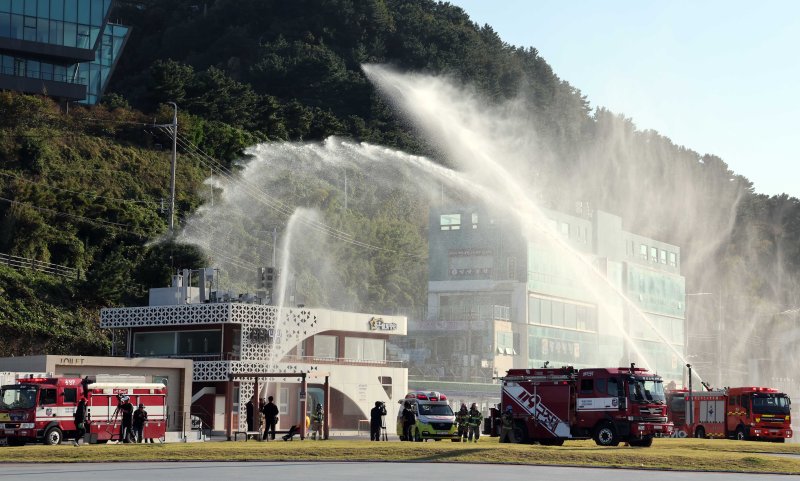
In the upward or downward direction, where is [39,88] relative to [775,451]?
upward

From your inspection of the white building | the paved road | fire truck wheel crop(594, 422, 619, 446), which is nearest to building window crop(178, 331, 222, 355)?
the white building

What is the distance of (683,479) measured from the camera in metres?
33.0

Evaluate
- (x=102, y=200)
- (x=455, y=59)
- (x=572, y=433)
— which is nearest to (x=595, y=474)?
(x=572, y=433)

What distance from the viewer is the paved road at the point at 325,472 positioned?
31031mm

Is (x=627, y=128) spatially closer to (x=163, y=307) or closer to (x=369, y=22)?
(x=369, y=22)

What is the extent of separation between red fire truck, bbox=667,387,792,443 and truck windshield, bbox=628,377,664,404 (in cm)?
1863

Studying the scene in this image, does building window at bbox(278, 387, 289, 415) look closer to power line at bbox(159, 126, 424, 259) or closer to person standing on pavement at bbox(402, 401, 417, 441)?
person standing on pavement at bbox(402, 401, 417, 441)

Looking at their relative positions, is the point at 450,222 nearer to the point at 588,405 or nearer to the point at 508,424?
the point at 508,424

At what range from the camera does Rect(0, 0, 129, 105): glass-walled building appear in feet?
377

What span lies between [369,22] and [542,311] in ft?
266

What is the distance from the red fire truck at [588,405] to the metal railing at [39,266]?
4701 cm

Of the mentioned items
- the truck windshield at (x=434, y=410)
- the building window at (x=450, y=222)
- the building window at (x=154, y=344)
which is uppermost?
the building window at (x=450, y=222)

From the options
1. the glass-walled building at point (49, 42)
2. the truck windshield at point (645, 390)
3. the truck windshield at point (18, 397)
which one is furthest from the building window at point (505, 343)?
the truck windshield at point (18, 397)

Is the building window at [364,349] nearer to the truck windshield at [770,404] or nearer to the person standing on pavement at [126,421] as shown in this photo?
the truck windshield at [770,404]
